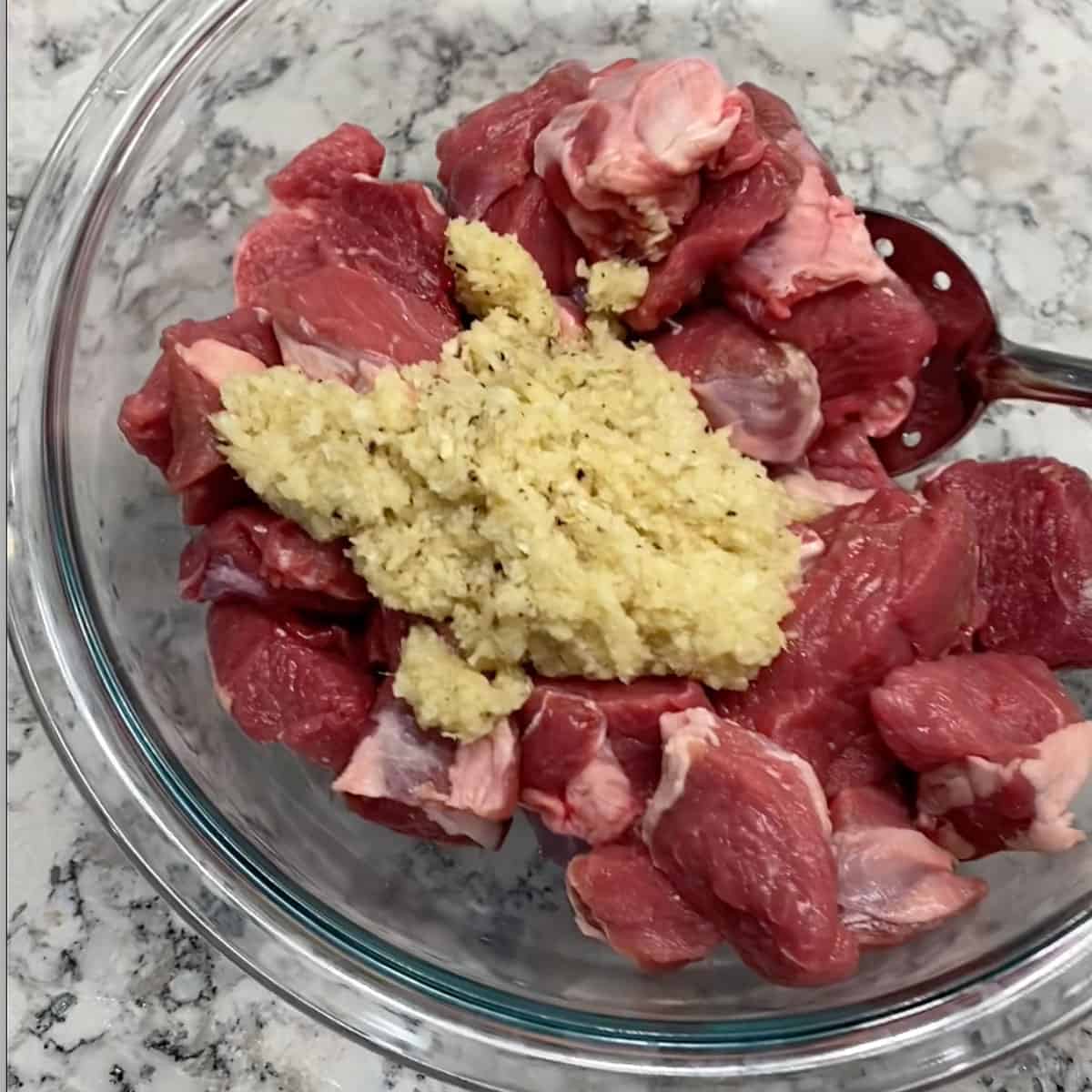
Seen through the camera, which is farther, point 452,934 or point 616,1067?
point 452,934

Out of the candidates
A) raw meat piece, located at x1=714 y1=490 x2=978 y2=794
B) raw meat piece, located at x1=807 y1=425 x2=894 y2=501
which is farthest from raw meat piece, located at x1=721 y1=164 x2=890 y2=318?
raw meat piece, located at x1=714 y1=490 x2=978 y2=794

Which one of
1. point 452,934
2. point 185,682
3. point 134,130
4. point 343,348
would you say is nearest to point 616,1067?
point 452,934

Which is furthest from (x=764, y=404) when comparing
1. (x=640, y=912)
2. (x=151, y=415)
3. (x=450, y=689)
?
(x=151, y=415)

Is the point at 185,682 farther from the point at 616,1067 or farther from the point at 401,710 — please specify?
the point at 616,1067

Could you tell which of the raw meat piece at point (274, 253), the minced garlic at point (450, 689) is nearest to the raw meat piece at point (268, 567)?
the minced garlic at point (450, 689)

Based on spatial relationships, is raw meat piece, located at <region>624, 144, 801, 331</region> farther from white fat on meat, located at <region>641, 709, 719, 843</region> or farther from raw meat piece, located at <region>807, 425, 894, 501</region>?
white fat on meat, located at <region>641, 709, 719, 843</region>

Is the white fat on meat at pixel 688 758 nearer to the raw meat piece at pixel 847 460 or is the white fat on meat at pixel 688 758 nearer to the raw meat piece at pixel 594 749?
the raw meat piece at pixel 594 749

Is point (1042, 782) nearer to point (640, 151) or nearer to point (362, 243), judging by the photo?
point (640, 151)
